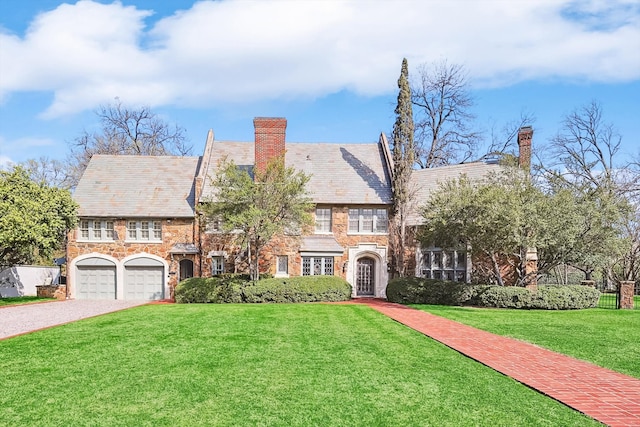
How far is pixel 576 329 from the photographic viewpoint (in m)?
13.4

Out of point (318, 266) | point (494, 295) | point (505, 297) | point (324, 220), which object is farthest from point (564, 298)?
point (324, 220)

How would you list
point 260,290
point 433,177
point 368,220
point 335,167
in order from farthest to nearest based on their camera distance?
point 335,167 < point 433,177 < point 368,220 < point 260,290

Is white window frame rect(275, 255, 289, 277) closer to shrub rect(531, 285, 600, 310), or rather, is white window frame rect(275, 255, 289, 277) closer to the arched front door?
the arched front door

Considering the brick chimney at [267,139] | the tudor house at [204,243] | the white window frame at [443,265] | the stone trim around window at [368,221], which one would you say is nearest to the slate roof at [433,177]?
the tudor house at [204,243]

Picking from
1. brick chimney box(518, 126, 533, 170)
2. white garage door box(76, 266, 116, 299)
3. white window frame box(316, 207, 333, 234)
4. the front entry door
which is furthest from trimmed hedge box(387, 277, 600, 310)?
white garage door box(76, 266, 116, 299)

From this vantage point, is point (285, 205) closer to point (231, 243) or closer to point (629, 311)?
point (231, 243)

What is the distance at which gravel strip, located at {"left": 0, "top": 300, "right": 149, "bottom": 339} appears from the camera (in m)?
14.1

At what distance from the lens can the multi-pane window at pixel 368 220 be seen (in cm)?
2539

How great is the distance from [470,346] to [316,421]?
5.73 metres

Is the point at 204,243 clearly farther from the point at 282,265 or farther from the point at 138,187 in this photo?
the point at 138,187

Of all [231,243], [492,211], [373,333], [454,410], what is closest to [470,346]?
[373,333]

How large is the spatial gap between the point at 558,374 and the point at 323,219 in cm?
1800

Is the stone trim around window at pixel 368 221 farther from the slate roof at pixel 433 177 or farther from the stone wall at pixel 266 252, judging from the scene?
the stone wall at pixel 266 252

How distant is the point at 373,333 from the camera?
40.4 ft
